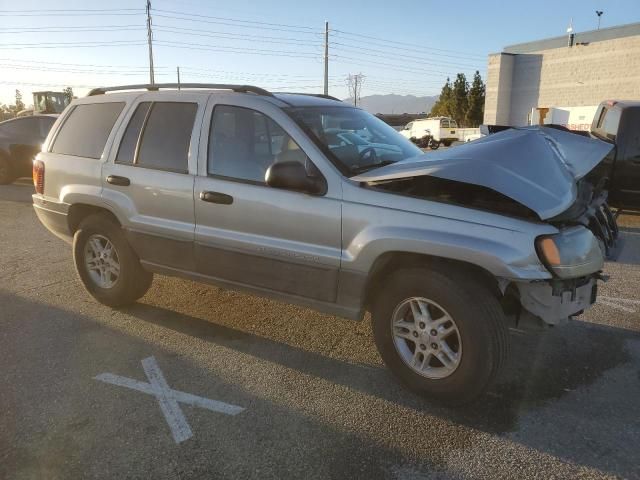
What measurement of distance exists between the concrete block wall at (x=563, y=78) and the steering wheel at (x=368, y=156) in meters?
40.8

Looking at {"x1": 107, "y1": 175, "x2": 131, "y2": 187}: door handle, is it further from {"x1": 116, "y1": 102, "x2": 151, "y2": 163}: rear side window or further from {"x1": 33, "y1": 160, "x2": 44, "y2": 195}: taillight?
{"x1": 33, "y1": 160, "x2": 44, "y2": 195}: taillight

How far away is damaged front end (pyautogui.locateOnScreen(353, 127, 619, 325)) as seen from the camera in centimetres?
287

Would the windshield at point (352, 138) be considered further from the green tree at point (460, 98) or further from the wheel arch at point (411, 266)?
the green tree at point (460, 98)

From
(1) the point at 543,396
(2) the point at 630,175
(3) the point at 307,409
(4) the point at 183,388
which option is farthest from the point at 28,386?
(2) the point at 630,175

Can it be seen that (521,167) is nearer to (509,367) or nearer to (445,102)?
(509,367)

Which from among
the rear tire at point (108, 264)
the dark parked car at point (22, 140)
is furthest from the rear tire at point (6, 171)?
the rear tire at point (108, 264)

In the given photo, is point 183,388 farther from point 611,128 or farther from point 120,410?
point 611,128

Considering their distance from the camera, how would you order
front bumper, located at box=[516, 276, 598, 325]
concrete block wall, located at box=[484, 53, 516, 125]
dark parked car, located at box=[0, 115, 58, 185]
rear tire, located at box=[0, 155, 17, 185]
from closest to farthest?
front bumper, located at box=[516, 276, 598, 325] < dark parked car, located at box=[0, 115, 58, 185] < rear tire, located at box=[0, 155, 17, 185] < concrete block wall, located at box=[484, 53, 516, 125]

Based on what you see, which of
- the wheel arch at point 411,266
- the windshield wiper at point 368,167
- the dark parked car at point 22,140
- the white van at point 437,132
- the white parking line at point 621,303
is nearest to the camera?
the wheel arch at point 411,266

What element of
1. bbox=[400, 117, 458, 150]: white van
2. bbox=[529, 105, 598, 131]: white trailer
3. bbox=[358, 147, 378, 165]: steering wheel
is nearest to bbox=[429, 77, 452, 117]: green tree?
bbox=[400, 117, 458, 150]: white van

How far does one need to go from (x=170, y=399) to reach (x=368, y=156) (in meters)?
2.19

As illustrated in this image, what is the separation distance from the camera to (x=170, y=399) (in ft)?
10.6

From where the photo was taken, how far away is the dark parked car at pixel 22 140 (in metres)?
12.1

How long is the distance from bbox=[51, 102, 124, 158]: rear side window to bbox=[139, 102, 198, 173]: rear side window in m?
0.51
